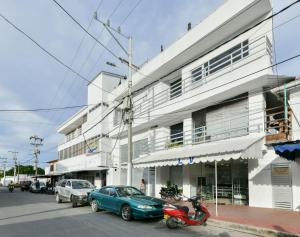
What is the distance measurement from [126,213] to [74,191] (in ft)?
25.6

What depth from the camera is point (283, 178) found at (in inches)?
605

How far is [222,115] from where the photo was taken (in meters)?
19.4

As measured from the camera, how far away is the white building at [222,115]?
15680mm

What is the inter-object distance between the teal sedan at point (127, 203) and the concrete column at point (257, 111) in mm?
6418

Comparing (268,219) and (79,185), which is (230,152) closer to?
(268,219)

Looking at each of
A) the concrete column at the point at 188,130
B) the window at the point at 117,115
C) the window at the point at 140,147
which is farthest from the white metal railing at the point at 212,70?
the window at the point at 117,115

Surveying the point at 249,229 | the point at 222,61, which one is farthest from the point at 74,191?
the point at 249,229

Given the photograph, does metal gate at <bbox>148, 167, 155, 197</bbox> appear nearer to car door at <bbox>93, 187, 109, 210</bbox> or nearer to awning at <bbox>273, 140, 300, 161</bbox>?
car door at <bbox>93, 187, 109, 210</bbox>

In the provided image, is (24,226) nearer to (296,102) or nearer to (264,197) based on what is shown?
(264,197)

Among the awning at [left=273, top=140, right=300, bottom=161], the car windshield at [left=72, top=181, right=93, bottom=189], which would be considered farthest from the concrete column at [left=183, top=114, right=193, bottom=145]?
the awning at [left=273, top=140, right=300, bottom=161]

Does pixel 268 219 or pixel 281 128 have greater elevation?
pixel 281 128

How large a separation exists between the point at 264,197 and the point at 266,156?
2004mm

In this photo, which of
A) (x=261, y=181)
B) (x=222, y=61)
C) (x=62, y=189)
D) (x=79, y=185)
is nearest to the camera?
(x=261, y=181)

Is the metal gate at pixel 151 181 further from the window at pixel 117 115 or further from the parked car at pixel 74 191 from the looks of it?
the window at pixel 117 115
